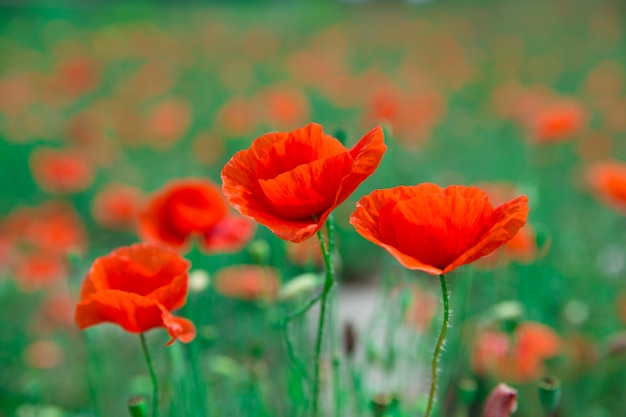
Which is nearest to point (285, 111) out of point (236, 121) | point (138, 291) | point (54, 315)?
point (236, 121)

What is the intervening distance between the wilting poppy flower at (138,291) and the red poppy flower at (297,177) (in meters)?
0.15

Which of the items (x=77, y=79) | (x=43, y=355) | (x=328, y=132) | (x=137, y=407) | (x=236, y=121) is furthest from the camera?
Answer: (x=77, y=79)

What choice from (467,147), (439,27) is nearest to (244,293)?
(467,147)

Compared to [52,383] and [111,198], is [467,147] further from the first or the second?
[52,383]

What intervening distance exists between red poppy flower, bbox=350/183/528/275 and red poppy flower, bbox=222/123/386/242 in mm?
43

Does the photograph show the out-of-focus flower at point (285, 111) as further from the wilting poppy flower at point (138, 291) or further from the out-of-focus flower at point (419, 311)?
the wilting poppy flower at point (138, 291)

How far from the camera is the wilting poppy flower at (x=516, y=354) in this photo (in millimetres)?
1358

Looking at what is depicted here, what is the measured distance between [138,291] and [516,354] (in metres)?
0.81

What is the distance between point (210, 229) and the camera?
122 centimetres

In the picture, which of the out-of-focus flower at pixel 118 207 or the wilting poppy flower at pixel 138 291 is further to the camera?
the out-of-focus flower at pixel 118 207

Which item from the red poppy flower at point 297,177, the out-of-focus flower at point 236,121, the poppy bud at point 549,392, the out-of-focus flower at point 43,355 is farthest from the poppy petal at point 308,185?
the out-of-focus flower at point 236,121

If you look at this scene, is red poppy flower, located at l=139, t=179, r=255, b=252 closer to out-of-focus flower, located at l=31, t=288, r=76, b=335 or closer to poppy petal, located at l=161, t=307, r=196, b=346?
poppy petal, located at l=161, t=307, r=196, b=346

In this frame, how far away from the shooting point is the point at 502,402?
834 millimetres

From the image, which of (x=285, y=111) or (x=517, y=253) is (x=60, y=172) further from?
(x=517, y=253)
